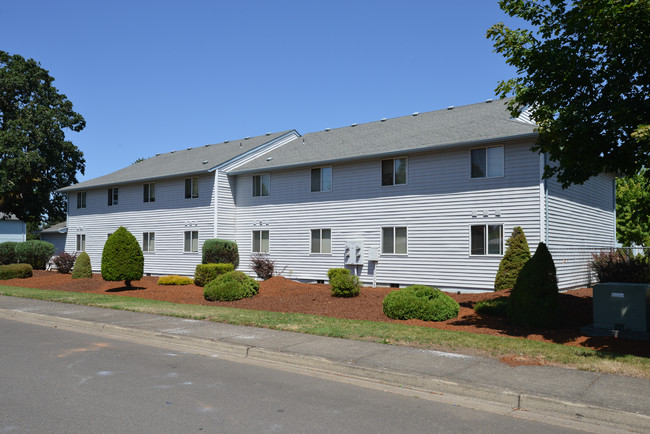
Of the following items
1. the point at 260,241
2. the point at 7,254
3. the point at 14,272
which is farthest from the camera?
the point at 7,254

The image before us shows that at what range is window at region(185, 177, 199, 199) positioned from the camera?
91.6ft

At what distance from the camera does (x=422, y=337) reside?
1038cm

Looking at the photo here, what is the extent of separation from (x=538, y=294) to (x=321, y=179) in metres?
13.6

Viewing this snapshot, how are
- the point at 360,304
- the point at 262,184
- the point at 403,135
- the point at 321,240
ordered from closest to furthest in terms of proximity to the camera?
the point at 360,304 → the point at 403,135 → the point at 321,240 → the point at 262,184

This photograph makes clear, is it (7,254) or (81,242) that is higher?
(81,242)

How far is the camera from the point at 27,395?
6445 millimetres

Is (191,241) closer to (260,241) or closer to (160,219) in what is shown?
(160,219)

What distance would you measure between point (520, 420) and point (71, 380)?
585 cm

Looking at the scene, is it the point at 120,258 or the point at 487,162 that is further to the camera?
the point at 120,258

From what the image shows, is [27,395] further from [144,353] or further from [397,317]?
[397,317]

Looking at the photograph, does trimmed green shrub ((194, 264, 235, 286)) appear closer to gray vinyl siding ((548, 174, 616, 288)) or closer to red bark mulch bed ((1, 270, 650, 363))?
red bark mulch bed ((1, 270, 650, 363))

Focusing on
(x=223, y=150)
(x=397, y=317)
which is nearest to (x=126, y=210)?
(x=223, y=150)

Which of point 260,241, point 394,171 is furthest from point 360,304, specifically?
point 260,241

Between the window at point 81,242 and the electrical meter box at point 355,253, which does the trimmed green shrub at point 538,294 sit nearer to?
the electrical meter box at point 355,253
